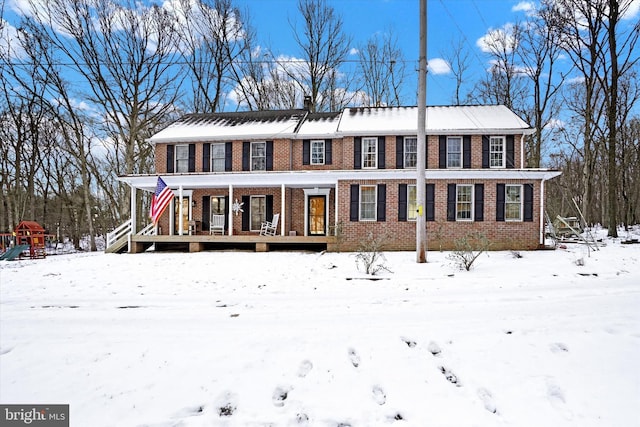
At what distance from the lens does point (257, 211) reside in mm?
16016

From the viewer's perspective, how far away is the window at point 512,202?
1335 centimetres

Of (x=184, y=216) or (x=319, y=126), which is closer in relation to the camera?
(x=319, y=126)

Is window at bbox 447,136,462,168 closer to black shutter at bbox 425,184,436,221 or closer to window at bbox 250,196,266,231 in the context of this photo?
black shutter at bbox 425,184,436,221

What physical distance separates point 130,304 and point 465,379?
A: 5.43m

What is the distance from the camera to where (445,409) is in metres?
2.98

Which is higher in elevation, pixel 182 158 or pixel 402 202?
pixel 182 158

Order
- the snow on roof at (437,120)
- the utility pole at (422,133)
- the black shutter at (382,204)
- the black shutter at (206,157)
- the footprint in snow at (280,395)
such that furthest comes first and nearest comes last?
the black shutter at (206,157) → the snow on roof at (437,120) → the black shutter at (382,204) → the utility pole at (422,133) → the footprint in snow at (280,395)

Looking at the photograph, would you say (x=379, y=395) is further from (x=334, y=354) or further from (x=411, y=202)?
(x=411, y=202)

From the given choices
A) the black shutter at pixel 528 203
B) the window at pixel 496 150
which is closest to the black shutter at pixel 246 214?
the window at pixel 496 150

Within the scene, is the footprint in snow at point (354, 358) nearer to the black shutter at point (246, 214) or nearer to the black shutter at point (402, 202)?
the black shutter at point (402, 202)

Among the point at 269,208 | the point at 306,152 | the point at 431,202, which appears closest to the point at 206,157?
the point at 269,208

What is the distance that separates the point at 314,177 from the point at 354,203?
2.01 m

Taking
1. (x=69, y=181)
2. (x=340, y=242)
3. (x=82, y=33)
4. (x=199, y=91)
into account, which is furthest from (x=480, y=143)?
(x=69, y=181)

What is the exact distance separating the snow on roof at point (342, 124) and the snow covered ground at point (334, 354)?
9082 millimetres
